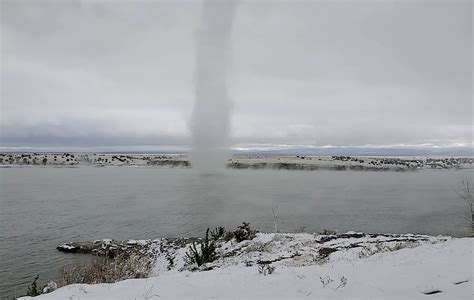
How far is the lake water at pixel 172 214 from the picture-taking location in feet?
54.2

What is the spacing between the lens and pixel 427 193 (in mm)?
36500

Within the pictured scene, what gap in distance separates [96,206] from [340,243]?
19385 millimetres

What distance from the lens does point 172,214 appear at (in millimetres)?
24750

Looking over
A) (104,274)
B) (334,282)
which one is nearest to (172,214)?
(104,274)

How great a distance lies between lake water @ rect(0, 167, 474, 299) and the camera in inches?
650

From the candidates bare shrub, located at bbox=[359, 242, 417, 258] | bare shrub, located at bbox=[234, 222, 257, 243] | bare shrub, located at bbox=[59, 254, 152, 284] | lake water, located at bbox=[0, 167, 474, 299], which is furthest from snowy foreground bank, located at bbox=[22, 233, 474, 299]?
bare shrub, located at bbox=[234, 222, 257, 243]

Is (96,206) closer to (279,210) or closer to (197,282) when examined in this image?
(279,210)

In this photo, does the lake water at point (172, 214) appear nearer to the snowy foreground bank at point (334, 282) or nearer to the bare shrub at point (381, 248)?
the snowy foreground bank at point (334, 282)

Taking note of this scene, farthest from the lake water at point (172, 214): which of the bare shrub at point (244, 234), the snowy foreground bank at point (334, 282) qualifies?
the snowy foreground bank at point (334, 282)

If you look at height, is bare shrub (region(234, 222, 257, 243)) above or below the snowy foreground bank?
below

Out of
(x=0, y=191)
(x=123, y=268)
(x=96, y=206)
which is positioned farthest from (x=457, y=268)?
(x=0, y=191)

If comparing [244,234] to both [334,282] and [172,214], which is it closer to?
[334,282]

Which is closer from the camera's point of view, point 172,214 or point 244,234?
point 244,234

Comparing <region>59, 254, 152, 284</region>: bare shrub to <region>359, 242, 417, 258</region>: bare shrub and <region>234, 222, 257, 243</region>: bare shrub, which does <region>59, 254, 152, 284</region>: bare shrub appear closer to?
<region>234, 222, 257, 243</region>: bare shrub
